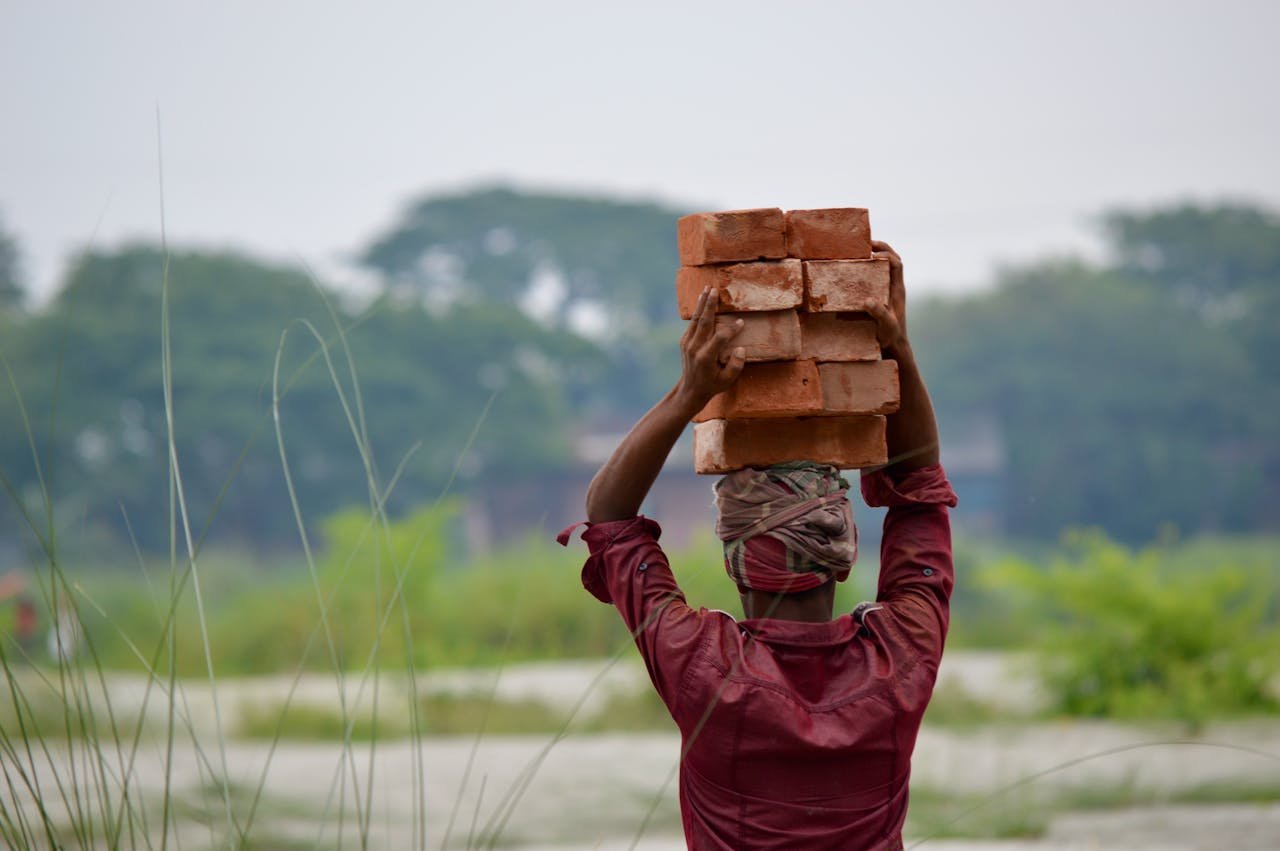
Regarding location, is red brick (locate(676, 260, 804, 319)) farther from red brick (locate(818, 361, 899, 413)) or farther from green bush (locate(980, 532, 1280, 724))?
green bush (locate(980, 532, 1280, 724))

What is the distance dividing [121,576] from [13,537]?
11.7m

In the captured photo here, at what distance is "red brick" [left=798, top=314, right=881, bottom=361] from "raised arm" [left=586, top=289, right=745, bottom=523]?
154 mm

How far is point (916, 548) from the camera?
6.67 ft

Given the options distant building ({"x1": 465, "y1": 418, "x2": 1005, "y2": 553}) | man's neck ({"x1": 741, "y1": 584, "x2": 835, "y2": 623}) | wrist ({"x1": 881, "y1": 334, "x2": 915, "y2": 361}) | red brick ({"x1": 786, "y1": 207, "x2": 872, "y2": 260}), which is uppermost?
red brick ({"x1": 786, "y1": 207, "x2": 872, "y2": 260})

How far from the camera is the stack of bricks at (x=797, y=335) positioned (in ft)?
6.57

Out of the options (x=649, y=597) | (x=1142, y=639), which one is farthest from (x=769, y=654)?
(x=1142, y=639)

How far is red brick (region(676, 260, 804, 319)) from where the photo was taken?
198 centimetres

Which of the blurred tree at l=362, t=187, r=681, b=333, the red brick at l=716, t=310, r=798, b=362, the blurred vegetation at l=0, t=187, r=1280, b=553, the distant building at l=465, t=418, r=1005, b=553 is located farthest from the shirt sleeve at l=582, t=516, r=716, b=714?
the blurred tree at l=362, t=187, r=681, b=333

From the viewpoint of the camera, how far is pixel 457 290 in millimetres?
36344

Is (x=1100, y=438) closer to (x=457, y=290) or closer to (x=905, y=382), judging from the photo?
(x=457, y=290)

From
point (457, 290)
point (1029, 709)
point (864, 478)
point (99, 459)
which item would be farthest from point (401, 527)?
point (457, 290)

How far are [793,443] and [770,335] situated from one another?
0.16m

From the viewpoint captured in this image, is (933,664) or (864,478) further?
(864,478)

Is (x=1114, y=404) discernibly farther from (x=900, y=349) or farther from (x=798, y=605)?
(x=798, y=605)
